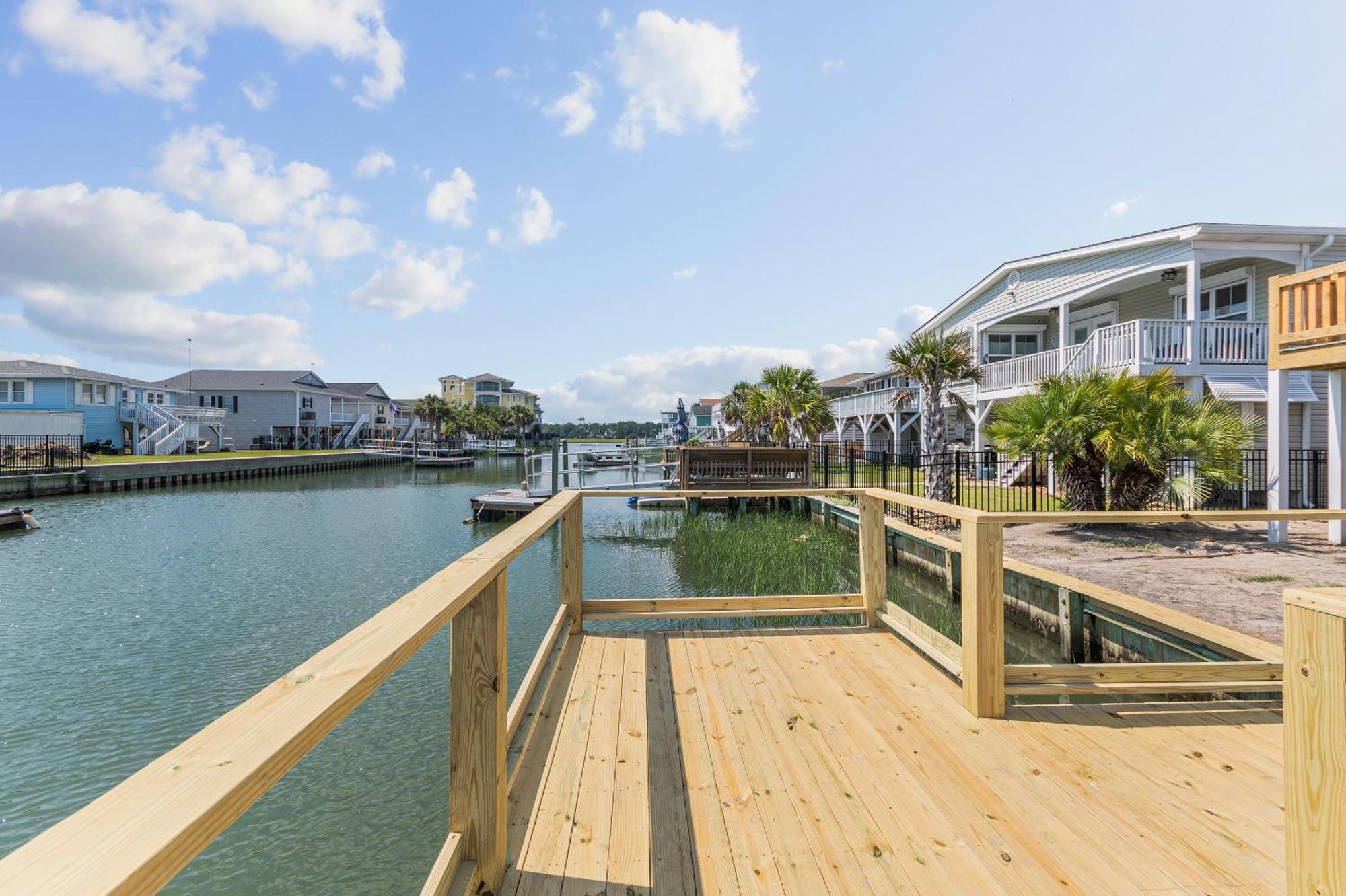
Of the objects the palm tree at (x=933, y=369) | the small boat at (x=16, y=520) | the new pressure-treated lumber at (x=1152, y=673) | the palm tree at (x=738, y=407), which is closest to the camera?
the new pressure-treated lumber at (x=1152, y=673)

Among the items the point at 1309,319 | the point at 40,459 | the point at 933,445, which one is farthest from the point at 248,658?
the point at 40,459

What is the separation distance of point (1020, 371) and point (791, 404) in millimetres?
7223

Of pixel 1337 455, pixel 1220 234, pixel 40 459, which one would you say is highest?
pixel 1220 234

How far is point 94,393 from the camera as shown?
39031 millimetres

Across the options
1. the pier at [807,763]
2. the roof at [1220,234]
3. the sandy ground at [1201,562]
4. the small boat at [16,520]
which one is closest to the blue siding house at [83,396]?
the small boat at [16,520]

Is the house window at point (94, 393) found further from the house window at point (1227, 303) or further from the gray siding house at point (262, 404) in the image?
the house window at point (1227, 303)

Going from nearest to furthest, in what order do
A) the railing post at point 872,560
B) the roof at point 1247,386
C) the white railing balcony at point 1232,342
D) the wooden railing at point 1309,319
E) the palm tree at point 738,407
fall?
the railing post at point 872,560, the wooden railing at point 1309,319, the roof at point 1247,386, the white railing balcony at point 1232,342, the palm tree at point 738,407

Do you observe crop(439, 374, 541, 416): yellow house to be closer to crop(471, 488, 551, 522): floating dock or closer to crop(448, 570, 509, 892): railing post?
crop(471, 488, 551, 522): floating dock

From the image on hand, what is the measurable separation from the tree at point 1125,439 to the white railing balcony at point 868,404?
12222 mm

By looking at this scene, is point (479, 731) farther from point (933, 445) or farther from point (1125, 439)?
point (933, 445)

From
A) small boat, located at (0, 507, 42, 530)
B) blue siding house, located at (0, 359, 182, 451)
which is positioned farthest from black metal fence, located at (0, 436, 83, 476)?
blue siding house, located at (0, 359, 182, 451)

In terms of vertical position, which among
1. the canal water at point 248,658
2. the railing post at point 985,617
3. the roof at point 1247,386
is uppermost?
the roof at point 1247,386

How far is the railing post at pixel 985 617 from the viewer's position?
3336 mm

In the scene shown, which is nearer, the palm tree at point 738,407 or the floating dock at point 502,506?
the floating dock at point 502,506
